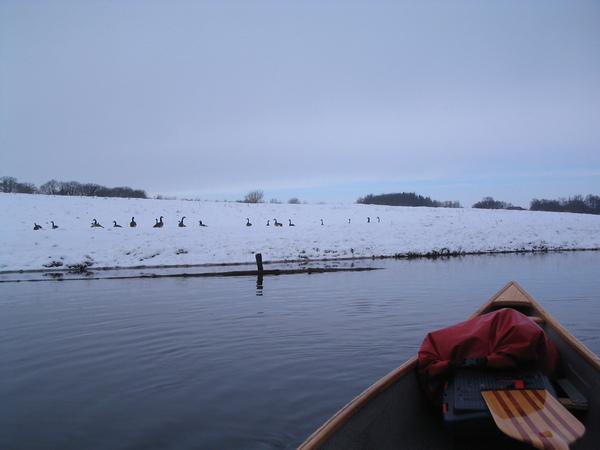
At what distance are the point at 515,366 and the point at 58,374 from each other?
682 centimetres

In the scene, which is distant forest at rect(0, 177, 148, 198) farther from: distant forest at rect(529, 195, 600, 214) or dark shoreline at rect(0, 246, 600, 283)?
distant forest at rect(529, 195, 600, 214)

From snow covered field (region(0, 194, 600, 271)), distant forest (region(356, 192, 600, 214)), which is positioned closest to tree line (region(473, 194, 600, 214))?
distant forest (region(356, 192, 600, 214))

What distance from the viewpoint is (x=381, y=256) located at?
3086cm

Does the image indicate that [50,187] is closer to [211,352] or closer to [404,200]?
[404,200]

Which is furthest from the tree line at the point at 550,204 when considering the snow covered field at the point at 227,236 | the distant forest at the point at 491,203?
the snow covered field at the point at 227,236

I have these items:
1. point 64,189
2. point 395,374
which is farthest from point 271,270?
point 64,189

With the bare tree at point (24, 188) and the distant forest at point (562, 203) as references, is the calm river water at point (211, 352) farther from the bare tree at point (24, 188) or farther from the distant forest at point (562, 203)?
the distant forest at point (562, 203)

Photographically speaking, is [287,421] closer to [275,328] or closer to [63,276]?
[275,328]

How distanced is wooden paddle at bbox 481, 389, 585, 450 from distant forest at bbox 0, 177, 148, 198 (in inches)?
3200

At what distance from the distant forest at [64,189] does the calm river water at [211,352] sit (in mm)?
70460

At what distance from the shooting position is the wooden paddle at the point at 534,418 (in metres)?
3.55

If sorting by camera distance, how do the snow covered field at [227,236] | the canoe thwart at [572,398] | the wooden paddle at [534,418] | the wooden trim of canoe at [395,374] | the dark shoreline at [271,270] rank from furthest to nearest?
the snow covered field at [227,236] → the dark shoreline at [271,270] → the canoe thwart at [572,398] → the wooden paddle at [534,418] → the wooden trim of canoe at [395,374]

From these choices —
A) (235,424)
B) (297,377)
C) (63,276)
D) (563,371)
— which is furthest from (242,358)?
(63,276)

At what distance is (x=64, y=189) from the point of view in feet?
280
